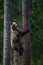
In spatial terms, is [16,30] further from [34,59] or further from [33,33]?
[34,59]

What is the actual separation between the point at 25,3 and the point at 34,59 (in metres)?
6.03

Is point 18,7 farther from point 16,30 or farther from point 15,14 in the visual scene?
point 16,30

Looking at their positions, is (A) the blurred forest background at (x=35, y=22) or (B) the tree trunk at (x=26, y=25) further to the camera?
(A) the blurred forest background at (x=35, y=22)

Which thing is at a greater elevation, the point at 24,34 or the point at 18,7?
the point at 18,7

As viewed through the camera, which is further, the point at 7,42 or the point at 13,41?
the point at 13,41

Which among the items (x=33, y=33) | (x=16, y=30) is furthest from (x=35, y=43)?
(x=16, y=30)

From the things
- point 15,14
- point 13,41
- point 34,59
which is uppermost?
point 15,14

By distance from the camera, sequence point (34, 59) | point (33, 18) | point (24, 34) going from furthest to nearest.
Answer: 1. point (34, 59)
2. point (33, 18)
3. point (24, 34)

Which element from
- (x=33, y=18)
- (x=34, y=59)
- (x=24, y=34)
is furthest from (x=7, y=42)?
(x=34, y=59)

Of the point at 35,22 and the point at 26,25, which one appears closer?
the point at 26,25

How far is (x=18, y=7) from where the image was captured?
45.6 ft

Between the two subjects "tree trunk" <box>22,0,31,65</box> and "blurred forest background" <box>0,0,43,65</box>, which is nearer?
"tree trunk" <box>22,0,31,65</box>

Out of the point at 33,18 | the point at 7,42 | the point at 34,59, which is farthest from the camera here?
the point at 34,59

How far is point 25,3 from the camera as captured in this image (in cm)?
967
